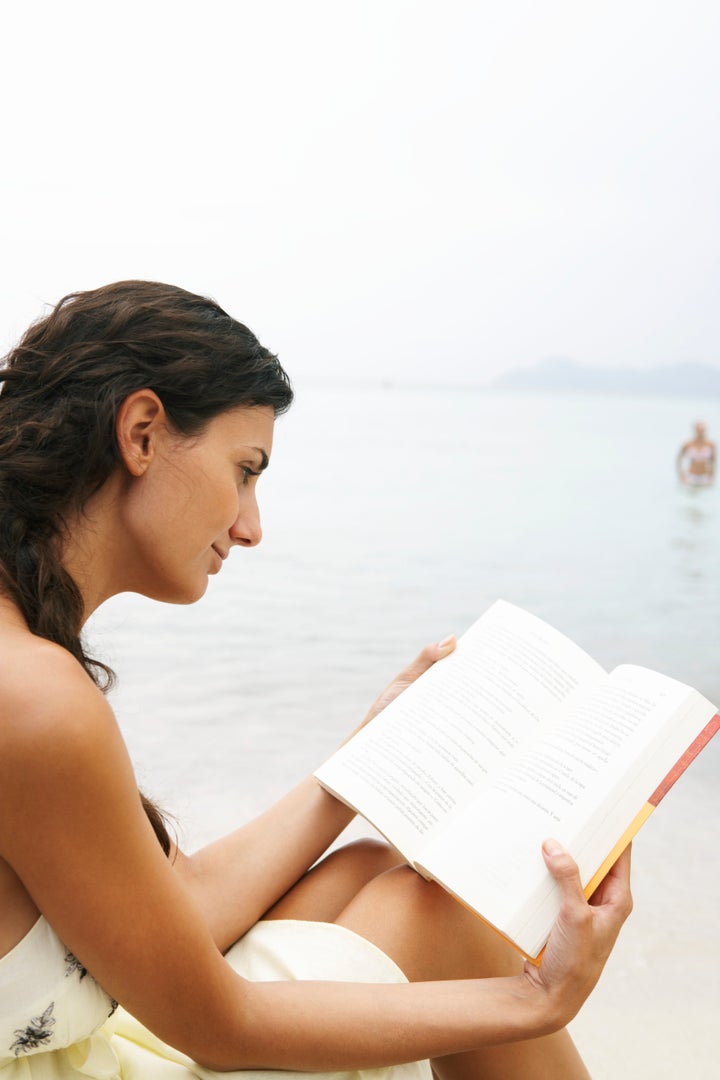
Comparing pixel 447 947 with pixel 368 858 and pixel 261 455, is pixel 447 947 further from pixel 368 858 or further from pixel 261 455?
pixel 261 455

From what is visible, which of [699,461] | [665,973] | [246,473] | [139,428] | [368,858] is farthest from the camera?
[699,461]

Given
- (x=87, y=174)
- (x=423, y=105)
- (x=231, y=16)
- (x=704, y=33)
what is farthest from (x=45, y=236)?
(x=704, y=33)

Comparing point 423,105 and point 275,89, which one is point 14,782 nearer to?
point 275,89

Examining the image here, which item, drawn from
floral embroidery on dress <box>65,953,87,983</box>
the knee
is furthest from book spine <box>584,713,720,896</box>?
floral embroidery on dress <box>65,953,87,983</box>

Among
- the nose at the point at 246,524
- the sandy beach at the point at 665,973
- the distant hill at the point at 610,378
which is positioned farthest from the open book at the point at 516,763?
the distant hill at the point at 610,378

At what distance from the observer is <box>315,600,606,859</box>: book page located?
43.5 inches

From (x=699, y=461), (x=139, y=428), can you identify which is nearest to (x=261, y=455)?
(x=139, y=428)

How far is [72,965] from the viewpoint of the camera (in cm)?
86

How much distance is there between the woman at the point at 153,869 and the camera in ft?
2.59

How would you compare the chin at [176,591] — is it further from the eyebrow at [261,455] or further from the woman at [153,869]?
the eyebrow at [261,455]

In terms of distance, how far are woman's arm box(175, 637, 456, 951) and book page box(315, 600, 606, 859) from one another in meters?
0.06

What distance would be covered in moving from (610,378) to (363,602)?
43.5 meters

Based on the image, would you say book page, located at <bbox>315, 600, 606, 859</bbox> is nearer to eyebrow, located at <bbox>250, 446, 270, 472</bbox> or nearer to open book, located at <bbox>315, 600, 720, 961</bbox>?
open book, located at <bbox>315, 600, 720, 961</bbox>

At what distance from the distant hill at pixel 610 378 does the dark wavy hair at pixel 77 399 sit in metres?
39.5
